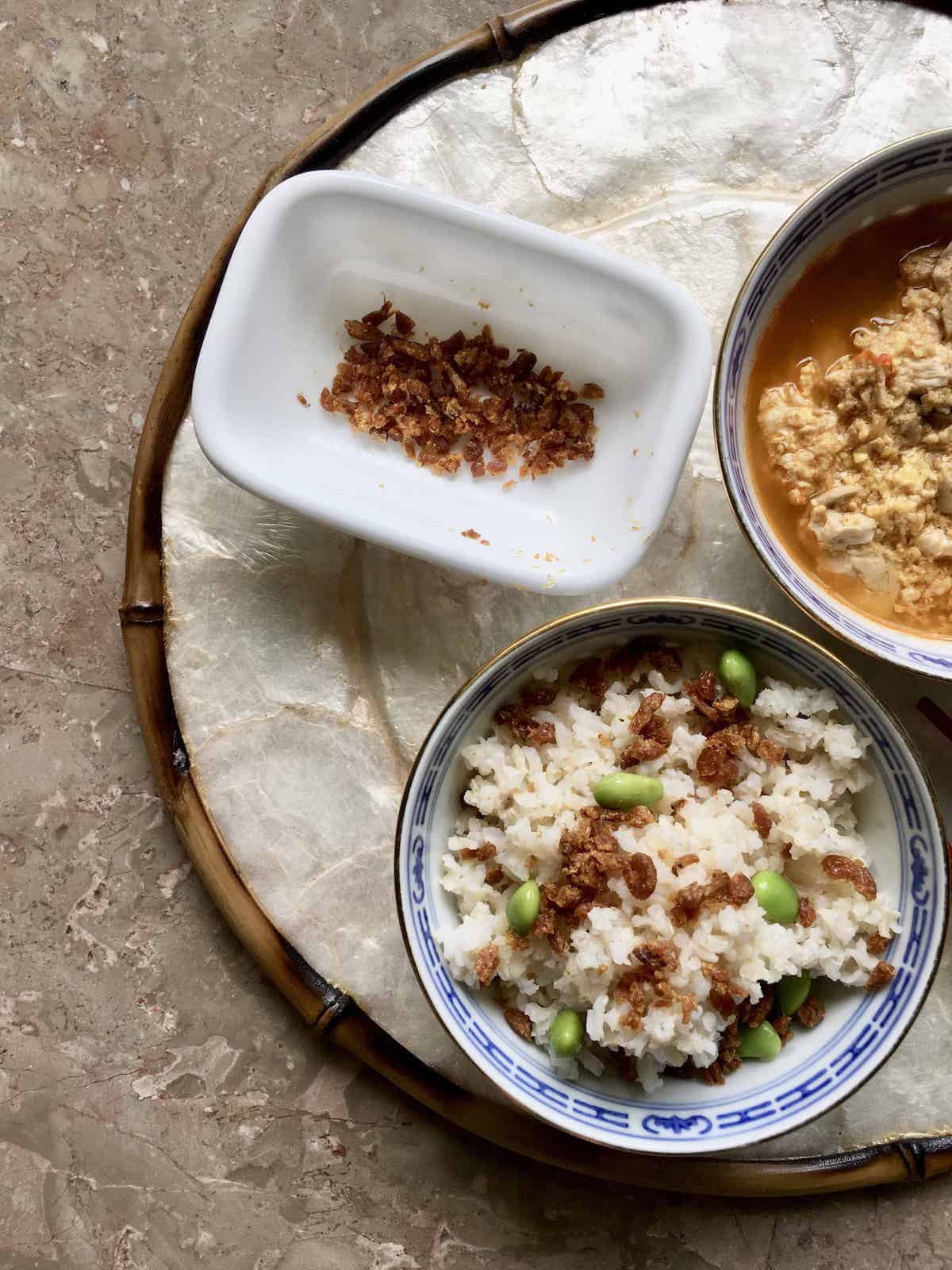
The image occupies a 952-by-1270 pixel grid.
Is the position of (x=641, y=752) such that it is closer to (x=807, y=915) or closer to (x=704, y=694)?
(x=704, y=694)

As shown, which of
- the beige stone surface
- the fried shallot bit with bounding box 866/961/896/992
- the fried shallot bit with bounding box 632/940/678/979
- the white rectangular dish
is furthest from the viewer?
the beige stone surface

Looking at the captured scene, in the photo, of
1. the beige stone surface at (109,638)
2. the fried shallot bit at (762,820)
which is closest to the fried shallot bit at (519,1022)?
the fried shallot bit at (762,820)

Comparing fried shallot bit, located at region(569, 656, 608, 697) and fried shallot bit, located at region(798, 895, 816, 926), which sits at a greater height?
fried shallot bit, located at region(569, 656, 608, 697)

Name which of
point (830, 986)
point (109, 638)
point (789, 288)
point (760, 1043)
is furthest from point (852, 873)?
point (109, 638)

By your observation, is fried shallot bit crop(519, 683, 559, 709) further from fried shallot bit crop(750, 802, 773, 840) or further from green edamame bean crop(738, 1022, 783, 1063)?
green edamame bean crop(738, 1022, 783, 1063)

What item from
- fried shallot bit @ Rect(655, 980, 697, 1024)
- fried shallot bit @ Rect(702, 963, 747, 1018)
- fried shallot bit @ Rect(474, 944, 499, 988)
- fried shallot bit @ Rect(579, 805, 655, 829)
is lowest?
fried shallot bit @ Rect(702, 963, 747, 1018)

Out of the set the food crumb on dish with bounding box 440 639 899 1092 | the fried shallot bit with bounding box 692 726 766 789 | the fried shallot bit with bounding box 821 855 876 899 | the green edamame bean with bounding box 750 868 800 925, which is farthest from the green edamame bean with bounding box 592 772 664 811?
the fried shallot bit with bounding box 821 855 876 899

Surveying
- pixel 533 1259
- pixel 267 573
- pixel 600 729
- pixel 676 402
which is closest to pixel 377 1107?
pixel 533 1259
